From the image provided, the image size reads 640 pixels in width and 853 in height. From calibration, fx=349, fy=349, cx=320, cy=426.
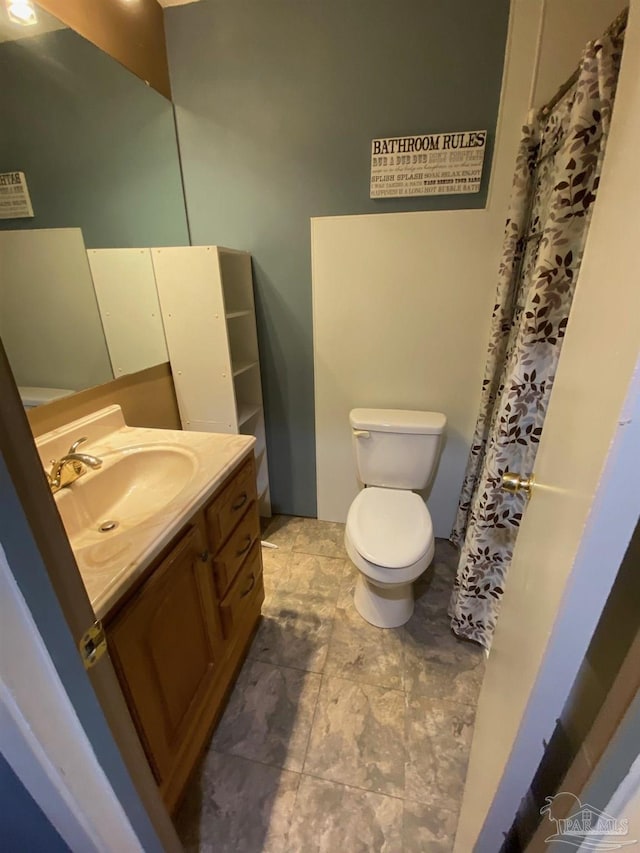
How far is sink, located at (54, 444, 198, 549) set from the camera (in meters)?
0.94

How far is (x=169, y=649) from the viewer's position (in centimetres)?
87

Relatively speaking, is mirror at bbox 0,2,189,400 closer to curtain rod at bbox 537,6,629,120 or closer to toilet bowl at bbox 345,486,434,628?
toilet bowl at bbox 345,486,434,628

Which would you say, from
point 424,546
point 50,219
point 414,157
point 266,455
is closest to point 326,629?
point 424,546

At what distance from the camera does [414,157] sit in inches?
55.6

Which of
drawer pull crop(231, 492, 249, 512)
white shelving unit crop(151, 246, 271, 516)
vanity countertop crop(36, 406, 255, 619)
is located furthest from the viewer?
white shelving unit crop(151, 246, 271, 516)

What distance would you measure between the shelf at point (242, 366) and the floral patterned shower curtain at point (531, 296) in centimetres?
112

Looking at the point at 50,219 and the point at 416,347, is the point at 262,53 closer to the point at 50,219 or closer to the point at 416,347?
the point at 50,219

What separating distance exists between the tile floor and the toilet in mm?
163

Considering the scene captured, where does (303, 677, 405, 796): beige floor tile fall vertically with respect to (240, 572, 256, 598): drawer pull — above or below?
below

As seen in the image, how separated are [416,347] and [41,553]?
1.60m

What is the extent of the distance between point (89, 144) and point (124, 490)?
1193mm

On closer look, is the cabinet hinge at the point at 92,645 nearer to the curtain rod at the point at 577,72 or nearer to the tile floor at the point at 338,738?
the tile floor at the point at 338,738

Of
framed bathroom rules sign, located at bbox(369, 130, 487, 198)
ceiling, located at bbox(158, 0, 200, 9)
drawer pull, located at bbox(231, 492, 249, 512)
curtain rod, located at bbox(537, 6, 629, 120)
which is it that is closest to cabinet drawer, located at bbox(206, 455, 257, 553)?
drawer pull, located at bbox(231, 492, 249, 512)

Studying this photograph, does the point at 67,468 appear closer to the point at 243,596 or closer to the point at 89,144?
the point at 243,596
